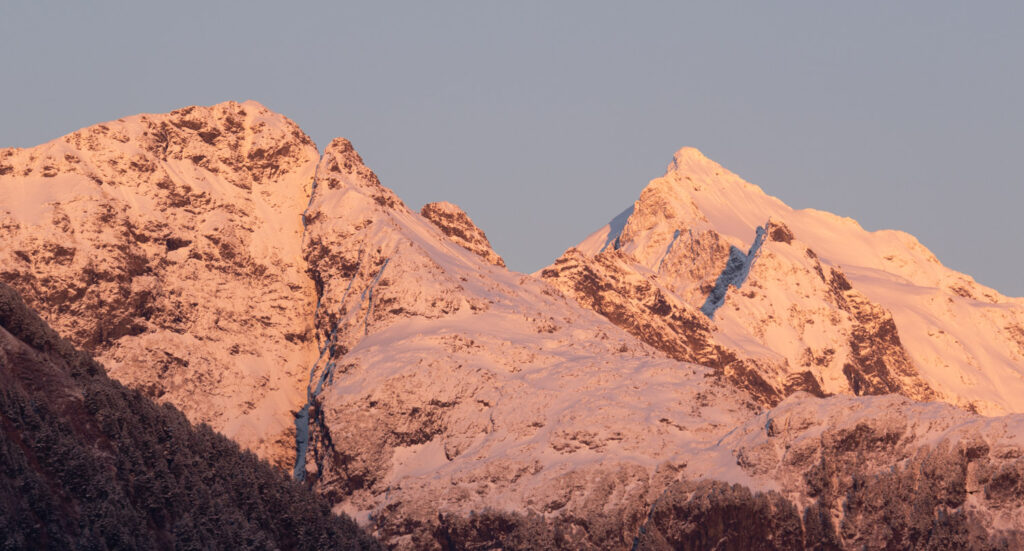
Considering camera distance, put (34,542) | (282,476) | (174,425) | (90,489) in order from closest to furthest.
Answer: (34,542), (90,489), (174,425), (282,476)

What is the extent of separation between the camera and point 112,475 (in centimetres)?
16512

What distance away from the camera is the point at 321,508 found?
631ft

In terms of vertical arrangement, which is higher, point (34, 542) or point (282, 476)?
point (282, 476)

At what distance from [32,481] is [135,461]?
1484 centimetres

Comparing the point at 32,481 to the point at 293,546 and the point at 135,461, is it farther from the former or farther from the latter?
the point at 293,546

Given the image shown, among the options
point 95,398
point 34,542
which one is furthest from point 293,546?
point 34,542

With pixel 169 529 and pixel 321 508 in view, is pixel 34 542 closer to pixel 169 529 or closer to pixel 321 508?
pixel 169 529

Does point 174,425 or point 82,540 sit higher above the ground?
point 174,425

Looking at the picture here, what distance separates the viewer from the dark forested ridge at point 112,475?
6117 inches

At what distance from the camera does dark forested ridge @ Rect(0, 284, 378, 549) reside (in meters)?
155

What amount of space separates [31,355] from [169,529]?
18.5 meters

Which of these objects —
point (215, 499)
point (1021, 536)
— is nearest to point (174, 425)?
point (215, 499)

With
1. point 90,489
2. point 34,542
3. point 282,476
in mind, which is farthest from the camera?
point 282,476

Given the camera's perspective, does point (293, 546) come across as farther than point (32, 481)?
Yes
